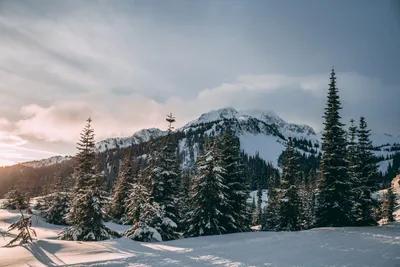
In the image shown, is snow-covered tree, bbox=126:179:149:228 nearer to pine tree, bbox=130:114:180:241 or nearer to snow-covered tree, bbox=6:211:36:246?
pine tree, bbox=130:114:180:241

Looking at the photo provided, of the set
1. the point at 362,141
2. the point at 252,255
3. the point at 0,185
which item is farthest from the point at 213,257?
the point at 0,185

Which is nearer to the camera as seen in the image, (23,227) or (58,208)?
(23,227)

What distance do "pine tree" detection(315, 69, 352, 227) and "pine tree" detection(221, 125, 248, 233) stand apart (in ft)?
23.7

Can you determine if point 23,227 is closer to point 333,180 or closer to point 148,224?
point 148,224

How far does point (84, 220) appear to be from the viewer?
2198 centimetres

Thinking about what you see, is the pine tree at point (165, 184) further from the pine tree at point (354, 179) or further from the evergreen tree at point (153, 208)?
the pine tree at point (354, 179)

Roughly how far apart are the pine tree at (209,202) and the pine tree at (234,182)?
0.91m

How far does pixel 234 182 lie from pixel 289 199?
7.31m

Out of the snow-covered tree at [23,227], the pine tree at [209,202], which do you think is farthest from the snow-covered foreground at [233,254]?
the pine tree at [209,202]

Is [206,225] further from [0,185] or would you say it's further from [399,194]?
[0,185]

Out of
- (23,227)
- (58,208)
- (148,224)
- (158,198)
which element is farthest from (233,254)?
(58,208)

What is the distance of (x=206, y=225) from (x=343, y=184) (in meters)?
13.1

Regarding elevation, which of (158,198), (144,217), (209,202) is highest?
(158,198)

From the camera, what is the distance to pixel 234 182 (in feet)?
89.0
